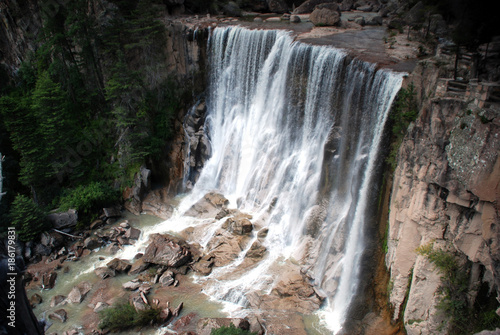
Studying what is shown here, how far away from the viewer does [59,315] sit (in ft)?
58.0

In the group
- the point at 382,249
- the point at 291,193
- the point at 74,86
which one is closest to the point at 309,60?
the point at 291,193

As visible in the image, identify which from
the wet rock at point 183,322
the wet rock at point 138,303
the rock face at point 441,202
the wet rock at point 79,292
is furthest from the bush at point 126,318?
the rock face at point 441,202

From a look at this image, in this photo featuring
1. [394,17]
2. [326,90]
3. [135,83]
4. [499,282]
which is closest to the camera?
[499,282]

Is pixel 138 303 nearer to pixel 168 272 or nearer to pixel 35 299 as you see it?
pixel 168 272

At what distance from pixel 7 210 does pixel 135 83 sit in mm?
11760

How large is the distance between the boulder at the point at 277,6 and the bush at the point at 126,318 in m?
32.5

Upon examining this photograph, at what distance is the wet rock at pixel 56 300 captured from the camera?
732 inches

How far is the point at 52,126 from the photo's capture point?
80.6ft

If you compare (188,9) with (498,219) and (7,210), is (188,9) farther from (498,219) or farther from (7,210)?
(498,219)

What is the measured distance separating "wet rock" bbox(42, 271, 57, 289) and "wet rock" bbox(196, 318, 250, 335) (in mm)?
9237

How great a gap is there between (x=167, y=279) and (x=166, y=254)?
1.49m

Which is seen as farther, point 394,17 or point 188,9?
point 188,9

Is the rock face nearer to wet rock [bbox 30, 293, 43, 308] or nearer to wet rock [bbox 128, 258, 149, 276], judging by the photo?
wet rock [bbox 128, 258, 149, 276]

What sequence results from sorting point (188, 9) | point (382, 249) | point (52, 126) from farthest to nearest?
point (188, 9)
point (52, 126)
point (382, 249)
